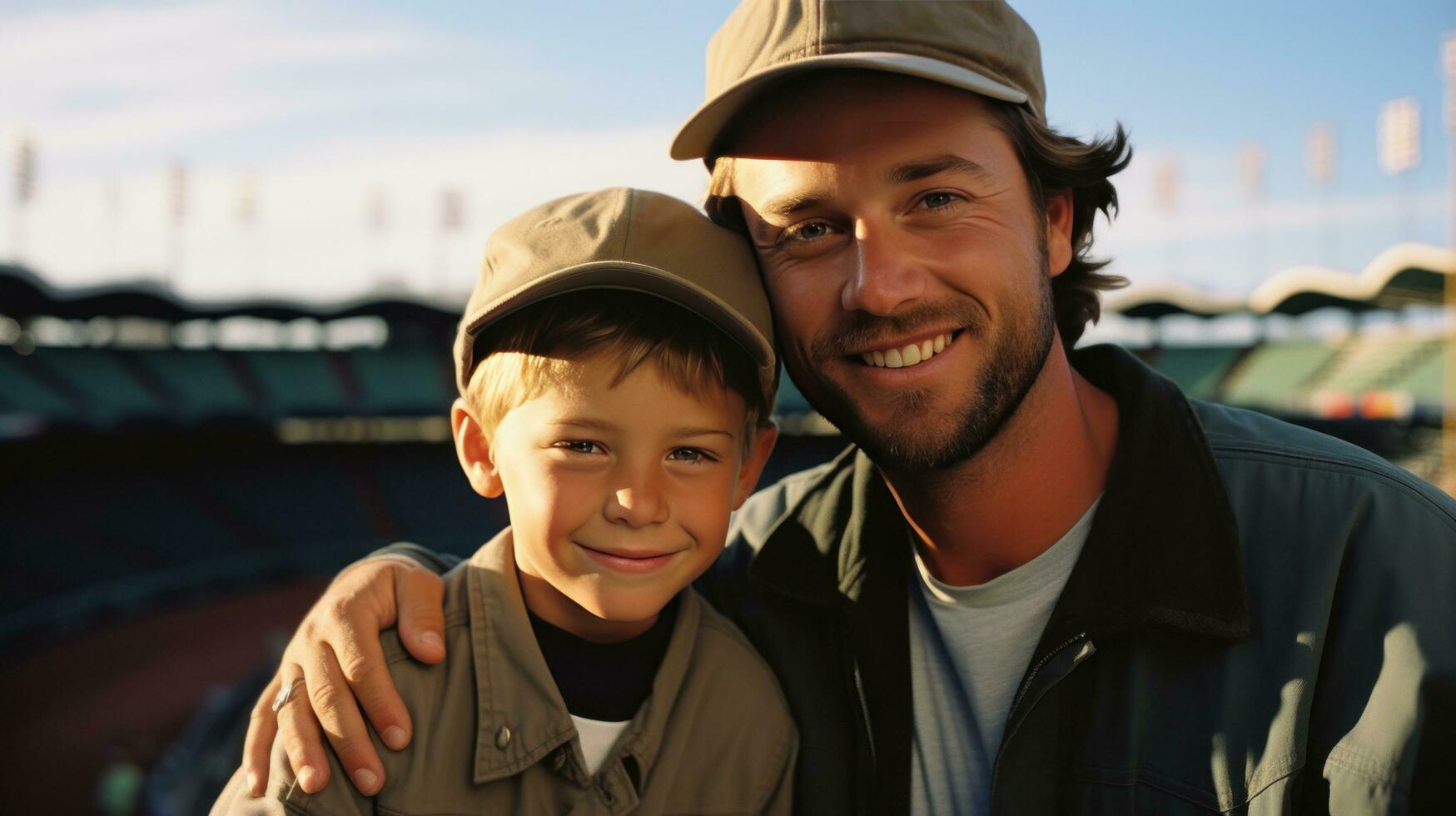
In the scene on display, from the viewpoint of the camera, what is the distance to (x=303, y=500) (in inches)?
971

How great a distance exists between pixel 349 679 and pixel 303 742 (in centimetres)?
15

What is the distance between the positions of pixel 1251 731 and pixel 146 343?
31.5m

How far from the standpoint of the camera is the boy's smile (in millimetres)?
2199

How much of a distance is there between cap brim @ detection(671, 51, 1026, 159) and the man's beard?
19.4 inches

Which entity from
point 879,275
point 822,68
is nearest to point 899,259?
point 879,275

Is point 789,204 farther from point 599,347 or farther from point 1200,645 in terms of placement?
point 1200,645

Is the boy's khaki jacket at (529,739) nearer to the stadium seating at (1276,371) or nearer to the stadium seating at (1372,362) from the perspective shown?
the stadium seating at (1276,371)

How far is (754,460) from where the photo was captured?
2.58m

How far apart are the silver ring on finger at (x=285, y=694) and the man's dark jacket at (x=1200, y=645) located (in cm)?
115

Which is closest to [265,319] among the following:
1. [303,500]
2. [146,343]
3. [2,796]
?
[146,343]

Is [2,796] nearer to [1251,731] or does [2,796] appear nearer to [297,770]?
[297,770]

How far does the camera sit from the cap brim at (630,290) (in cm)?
220

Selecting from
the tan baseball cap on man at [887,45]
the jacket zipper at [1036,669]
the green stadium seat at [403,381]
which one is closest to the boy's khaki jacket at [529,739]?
the jacket zipper at [1036,669]

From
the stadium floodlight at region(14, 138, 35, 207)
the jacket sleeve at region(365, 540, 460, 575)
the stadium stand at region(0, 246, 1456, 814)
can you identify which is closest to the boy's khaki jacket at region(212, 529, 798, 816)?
the jacket sleeve at region(365, 540, 460, 575)
